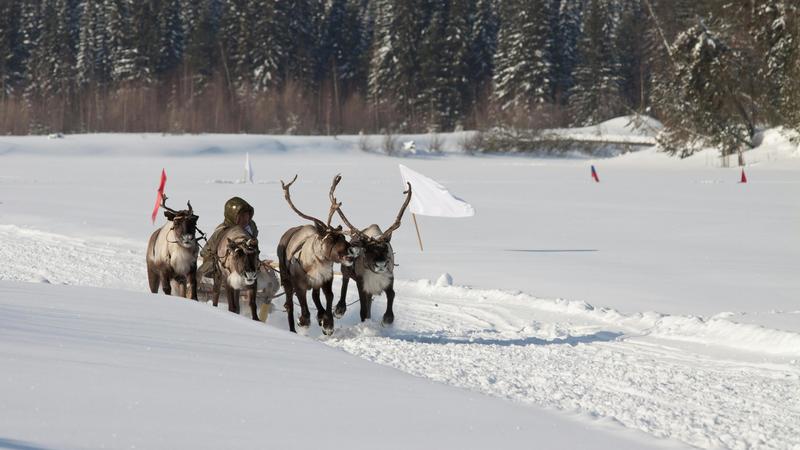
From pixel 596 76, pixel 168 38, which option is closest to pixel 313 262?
pixel 596 76

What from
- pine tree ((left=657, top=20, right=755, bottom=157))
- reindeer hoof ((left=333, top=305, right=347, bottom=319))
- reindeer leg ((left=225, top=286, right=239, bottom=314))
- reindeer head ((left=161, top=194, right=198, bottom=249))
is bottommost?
reindeer hoof ((left=333, top=305, right=347, bottom=319))

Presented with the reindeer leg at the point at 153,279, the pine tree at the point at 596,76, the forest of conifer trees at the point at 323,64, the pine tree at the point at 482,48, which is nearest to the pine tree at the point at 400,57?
the forest of conifer trees at the point at 323,64

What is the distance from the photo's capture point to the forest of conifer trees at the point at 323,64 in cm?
7688

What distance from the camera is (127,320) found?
6.94m

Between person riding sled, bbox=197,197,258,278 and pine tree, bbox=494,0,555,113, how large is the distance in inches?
2705

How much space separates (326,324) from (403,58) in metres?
76.2

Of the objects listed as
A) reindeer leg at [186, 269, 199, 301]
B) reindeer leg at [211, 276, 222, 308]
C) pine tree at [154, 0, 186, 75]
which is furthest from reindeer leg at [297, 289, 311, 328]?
pine tree at [154, 0, 186, 75]

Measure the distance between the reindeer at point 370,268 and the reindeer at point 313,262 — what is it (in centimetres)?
21

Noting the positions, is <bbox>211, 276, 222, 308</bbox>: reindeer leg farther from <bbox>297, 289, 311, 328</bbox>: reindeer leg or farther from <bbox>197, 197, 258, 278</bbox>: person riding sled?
<bbox>297, 289, 311, 328</bbox>: reindeer leg

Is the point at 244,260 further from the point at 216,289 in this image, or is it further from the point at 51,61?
the point at 51,61

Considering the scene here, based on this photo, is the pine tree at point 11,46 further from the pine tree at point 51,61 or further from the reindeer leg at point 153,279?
the reindeer leg at point 153,279

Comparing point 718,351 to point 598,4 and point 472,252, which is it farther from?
point 598,4

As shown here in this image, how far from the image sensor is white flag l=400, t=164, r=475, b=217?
1585 centimetres

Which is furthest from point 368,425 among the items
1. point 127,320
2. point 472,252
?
point 472,252
